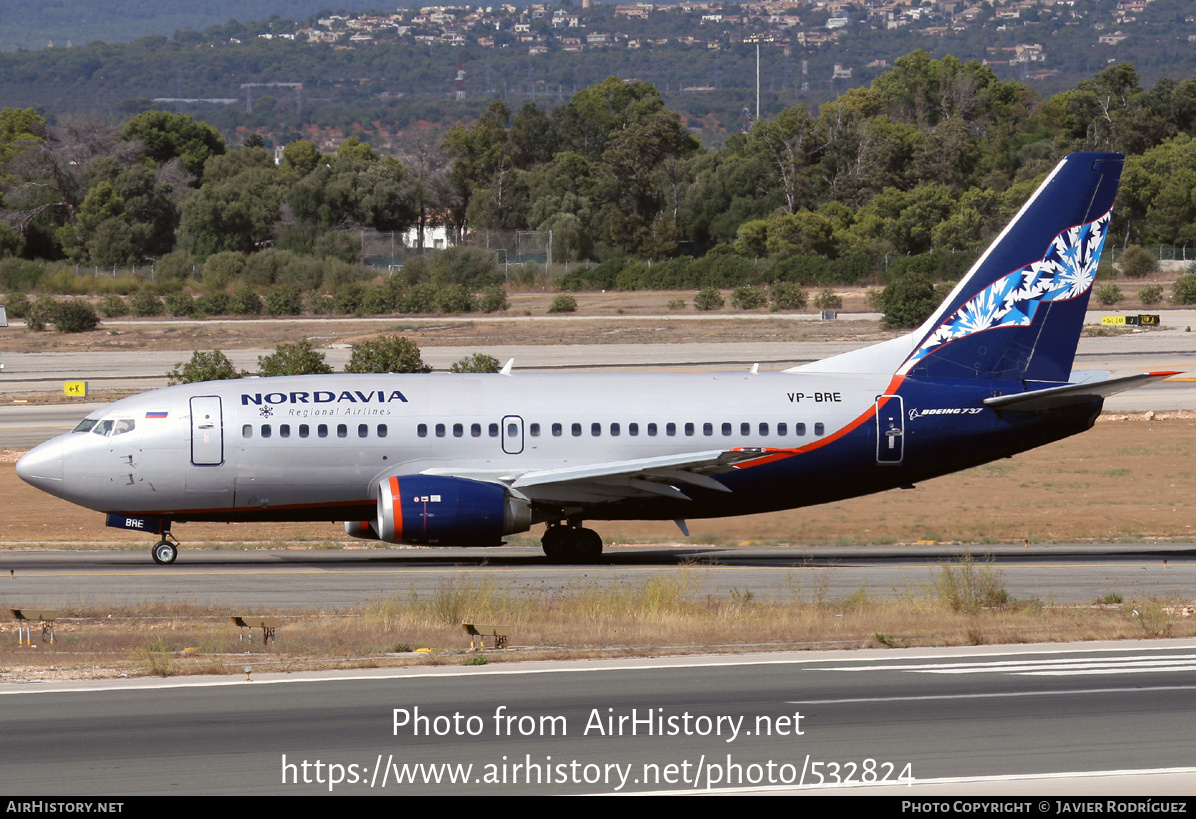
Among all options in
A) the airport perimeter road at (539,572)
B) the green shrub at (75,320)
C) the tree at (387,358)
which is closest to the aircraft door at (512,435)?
the airport perimeter road at (539,572)

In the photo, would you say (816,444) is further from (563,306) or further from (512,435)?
(563,306)

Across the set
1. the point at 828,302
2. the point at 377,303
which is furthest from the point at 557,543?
the point at 377,303

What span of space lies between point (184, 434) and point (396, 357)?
2788 cm

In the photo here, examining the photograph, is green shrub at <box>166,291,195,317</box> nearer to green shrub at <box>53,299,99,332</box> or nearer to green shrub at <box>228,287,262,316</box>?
green shrub at <box>228,287,262,316</box>

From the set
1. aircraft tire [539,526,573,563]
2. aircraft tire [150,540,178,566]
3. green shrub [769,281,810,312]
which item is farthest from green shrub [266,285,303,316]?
aircraft tire [539,526,573,563]

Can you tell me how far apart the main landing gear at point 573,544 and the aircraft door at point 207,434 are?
7354 millimetres

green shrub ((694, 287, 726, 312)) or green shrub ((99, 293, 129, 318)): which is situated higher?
green shrub ((694, 287, 726, 312))

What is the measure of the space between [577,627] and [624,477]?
8.72 m

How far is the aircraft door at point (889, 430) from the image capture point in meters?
33.0

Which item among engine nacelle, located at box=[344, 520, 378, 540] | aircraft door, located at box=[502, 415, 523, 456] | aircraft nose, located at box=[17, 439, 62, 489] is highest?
aircraft door, located at box=[502, 415, 523, 456]

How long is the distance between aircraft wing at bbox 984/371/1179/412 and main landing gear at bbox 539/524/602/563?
9.29m

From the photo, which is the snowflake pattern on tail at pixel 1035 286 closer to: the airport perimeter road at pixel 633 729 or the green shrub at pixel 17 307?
the airport perimeter road at pixel 633 729

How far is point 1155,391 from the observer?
69.4m

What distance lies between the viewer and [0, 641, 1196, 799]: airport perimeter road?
1395cm
